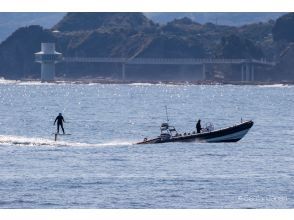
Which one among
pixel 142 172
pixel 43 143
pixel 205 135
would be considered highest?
pixel 205 135

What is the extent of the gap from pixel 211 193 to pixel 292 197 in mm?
3091

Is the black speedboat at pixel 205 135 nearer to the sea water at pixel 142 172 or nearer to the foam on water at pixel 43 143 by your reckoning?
the sea water at pixel 142 172

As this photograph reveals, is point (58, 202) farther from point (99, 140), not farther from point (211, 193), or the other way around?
point (99, 140)

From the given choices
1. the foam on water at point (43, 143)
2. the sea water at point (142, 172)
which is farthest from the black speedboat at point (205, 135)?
the foam on water at point (43, 143)

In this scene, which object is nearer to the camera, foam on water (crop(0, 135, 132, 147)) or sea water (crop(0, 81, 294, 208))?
sea water (crop(0, 81, 294, 208))

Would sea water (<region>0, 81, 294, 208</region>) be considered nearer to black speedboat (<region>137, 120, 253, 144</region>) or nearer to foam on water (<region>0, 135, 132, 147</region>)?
foam on water (<region>0, 135, 132, 147</region>)

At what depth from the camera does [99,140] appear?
75188 millimetres

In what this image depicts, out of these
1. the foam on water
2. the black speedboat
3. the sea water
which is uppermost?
the black speedboat

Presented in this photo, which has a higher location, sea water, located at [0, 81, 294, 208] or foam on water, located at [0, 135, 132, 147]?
foam on water, located at [0, 135, 132, 147]

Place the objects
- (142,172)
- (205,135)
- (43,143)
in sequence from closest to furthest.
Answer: (142,172) < (205,135) < (43,143)

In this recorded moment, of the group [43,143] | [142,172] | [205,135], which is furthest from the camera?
[43,143]

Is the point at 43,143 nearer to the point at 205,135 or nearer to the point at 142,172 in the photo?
the point at 205,135

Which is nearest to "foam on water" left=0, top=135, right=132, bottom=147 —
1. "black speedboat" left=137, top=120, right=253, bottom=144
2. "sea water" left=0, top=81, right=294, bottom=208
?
"sea water" left=0, top=81, right=294, bottom=208

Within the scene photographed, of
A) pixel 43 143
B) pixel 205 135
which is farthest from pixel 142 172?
pixel 43 143
